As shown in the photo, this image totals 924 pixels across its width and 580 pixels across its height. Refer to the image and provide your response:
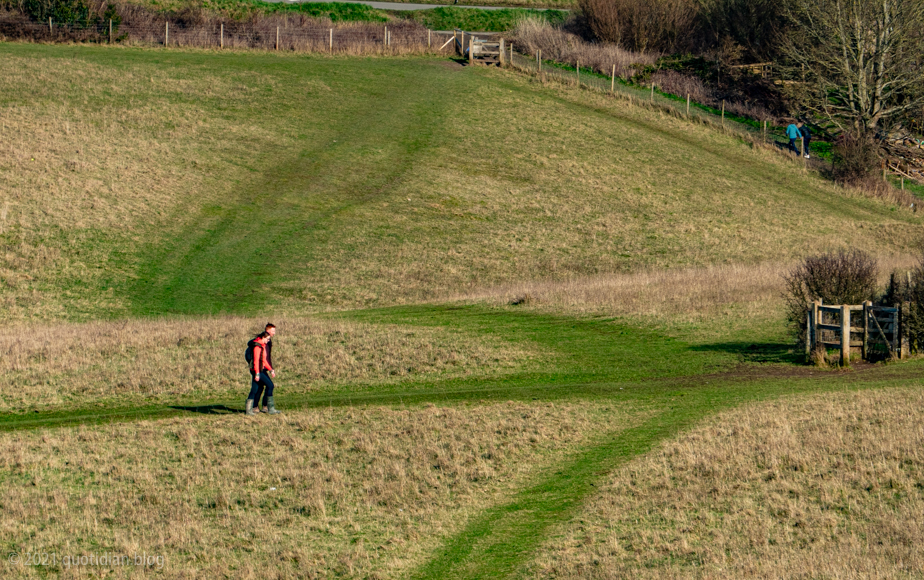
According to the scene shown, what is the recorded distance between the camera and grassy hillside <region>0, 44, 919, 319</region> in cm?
3816

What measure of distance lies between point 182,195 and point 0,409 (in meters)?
24.9

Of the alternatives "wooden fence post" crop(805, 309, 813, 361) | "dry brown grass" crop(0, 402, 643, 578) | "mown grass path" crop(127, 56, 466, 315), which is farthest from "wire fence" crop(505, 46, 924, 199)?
"dry brown grass" crop(0, 402, 643, 578)

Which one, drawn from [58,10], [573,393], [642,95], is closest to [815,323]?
[573,393]

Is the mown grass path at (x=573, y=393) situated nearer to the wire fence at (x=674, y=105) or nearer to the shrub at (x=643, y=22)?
the wire fence at (x=674, y=105)

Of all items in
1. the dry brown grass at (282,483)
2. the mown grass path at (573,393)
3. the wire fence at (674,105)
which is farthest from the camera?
the wire fence at (674,105)

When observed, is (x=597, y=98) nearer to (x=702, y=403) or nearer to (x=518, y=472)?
(x=702, y=403)

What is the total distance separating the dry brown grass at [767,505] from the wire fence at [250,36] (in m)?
54.3

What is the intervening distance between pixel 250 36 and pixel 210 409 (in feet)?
169

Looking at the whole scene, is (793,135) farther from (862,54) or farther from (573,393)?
(573,393)

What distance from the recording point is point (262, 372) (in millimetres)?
21062

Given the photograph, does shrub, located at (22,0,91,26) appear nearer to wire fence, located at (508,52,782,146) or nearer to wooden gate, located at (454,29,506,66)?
wooden gate, located at (454,29,506,66)

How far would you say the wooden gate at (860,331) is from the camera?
2595cm

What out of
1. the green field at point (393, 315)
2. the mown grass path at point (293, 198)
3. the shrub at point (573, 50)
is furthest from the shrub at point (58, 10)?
the shrub at point (573, 50)

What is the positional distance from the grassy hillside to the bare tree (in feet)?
20.3
